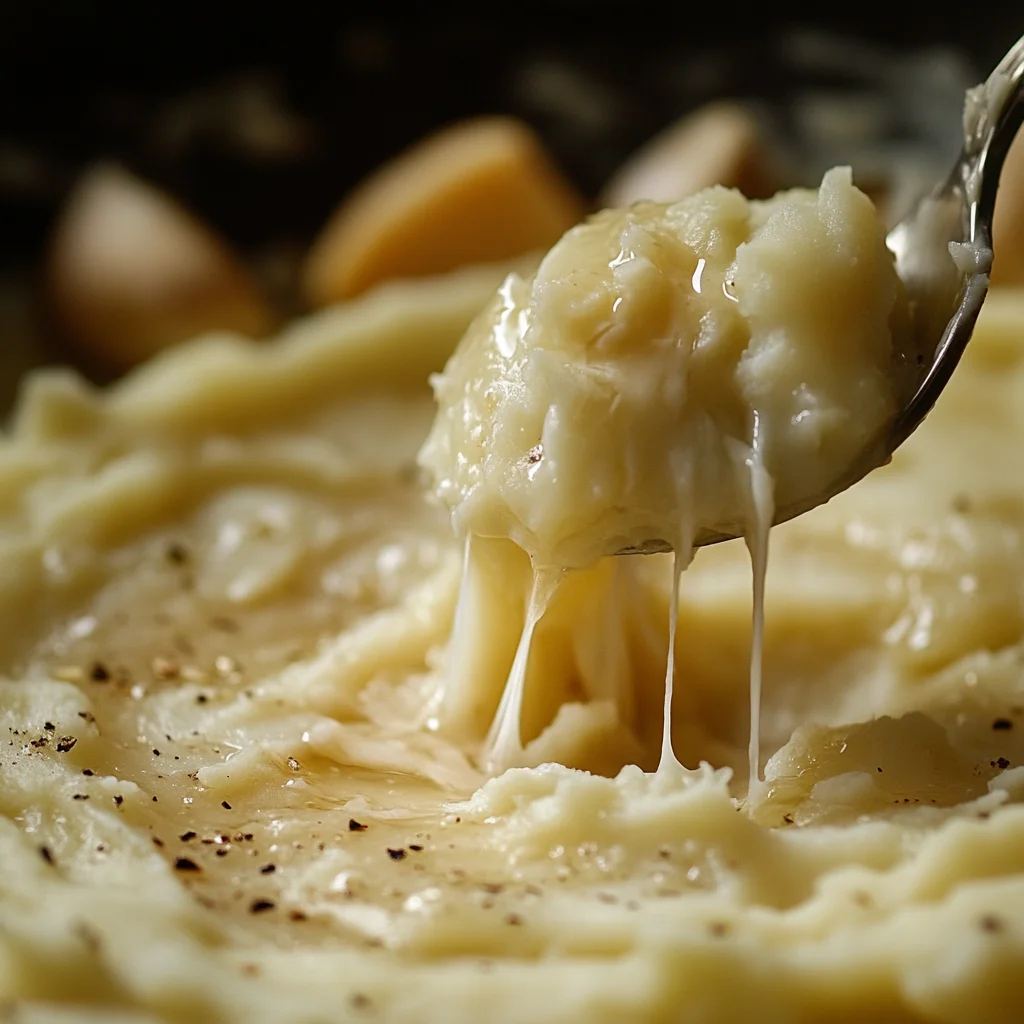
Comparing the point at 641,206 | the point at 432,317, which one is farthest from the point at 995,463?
the point at 432,317

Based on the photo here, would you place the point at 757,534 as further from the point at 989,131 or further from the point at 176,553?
the point at 176,553

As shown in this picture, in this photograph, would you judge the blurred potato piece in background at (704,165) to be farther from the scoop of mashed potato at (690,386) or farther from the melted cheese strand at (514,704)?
the melted cheese strand at (514,704)

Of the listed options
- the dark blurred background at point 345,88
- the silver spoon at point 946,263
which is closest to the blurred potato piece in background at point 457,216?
the dark blurred background at point 345,88

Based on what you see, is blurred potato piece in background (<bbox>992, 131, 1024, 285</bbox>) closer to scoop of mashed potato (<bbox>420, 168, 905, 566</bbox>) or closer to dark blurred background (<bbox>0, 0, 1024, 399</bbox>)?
dark blurred background (<bbox>0, 0, 1024, 399</bbox>)

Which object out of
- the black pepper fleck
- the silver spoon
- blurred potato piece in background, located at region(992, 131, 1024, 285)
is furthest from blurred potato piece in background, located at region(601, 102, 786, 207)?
the black pepper fleck

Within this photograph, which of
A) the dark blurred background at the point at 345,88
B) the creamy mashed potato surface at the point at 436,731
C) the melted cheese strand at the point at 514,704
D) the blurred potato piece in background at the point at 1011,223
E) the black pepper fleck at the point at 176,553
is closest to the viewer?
the creamy mashed potato surface at the point at 436,731

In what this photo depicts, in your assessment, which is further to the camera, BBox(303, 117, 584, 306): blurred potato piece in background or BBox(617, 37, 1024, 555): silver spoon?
BBox(303, 117, 584, 306): blurred potato piece in background

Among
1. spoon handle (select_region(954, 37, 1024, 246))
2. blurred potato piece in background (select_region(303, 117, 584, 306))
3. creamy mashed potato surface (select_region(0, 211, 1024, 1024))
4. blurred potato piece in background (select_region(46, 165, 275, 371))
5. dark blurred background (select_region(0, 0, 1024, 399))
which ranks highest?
dark blurred background (select_region(0, 0, 1024, 399))
